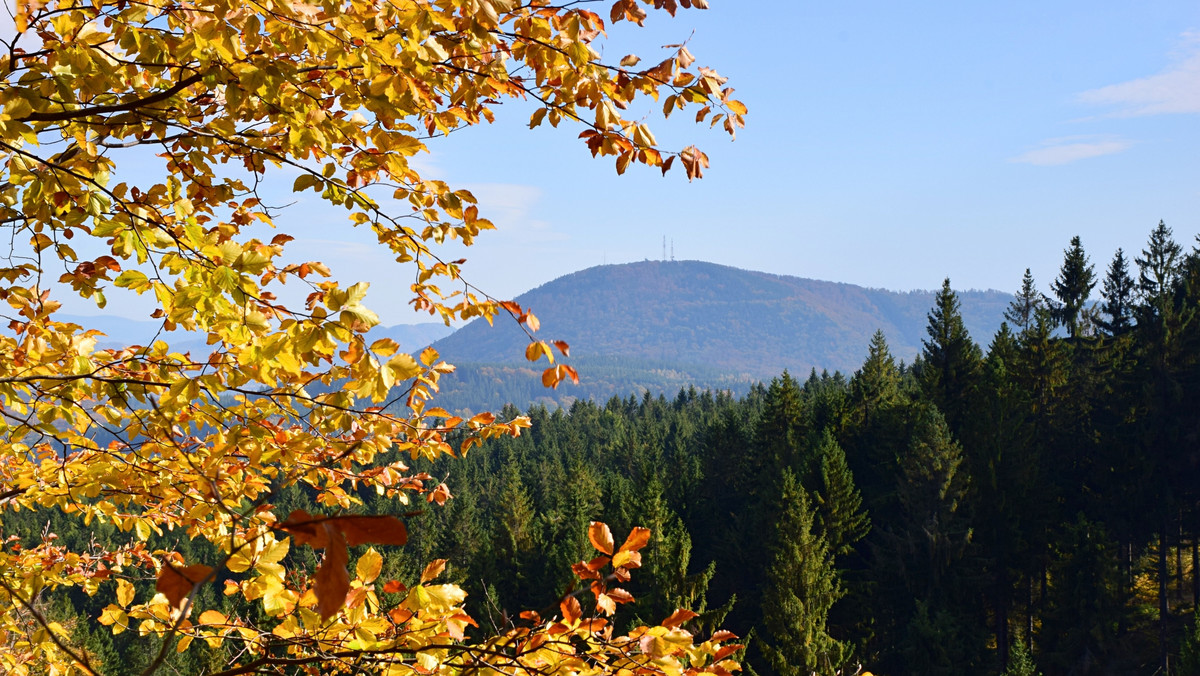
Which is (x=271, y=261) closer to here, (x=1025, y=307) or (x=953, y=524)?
(x=953, y=524)

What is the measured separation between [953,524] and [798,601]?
9724mm

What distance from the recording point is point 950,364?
33125 mm

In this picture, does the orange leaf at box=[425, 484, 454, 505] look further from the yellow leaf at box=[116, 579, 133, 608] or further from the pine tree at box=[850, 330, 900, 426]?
the pine tree at box=[850, 330, 900, 426]

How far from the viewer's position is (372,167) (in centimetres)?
299

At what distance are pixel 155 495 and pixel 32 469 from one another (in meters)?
0.63

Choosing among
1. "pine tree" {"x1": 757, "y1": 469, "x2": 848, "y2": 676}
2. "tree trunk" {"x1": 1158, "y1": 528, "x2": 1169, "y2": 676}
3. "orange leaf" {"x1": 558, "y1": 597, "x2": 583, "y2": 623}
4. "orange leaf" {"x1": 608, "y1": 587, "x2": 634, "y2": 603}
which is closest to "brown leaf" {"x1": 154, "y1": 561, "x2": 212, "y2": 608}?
"orange leaf" {"x1": 558, "y1": 597, "x2": 583, "y2": 623}

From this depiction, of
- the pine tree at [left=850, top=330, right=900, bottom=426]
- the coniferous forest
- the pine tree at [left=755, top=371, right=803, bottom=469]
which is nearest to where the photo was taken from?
the coniferous forest

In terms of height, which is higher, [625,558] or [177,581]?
[177,581]

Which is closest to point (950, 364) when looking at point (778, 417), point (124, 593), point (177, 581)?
point (778, 417)

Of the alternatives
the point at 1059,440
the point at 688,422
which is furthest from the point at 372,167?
the point at 688,422

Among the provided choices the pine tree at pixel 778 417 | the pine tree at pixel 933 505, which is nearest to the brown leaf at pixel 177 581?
the pine tree at pixel 933 505

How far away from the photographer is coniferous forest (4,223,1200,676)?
2255 cm

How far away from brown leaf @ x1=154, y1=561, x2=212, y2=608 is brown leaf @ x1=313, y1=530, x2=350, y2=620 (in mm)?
162

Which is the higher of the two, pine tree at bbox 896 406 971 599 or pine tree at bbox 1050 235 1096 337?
pine tree at bbox 1050 235 1096 337
